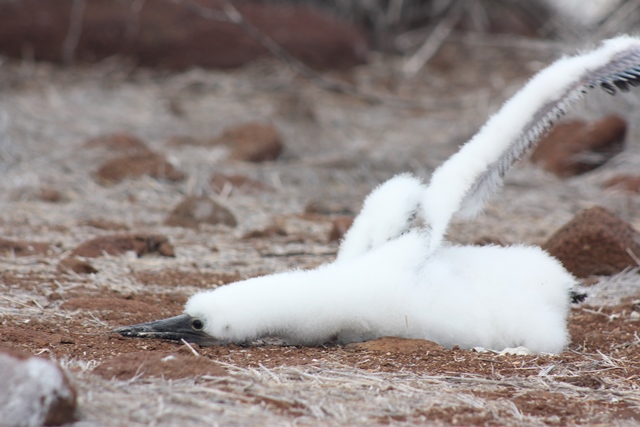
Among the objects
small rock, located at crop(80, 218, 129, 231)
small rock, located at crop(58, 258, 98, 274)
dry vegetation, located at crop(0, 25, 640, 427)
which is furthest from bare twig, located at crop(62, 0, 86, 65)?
small rock, located at crop(58, 258, 98, 274)

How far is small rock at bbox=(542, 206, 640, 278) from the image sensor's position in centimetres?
454

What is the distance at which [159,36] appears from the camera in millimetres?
11047

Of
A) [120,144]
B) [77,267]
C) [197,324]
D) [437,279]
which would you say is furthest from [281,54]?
[197,324]

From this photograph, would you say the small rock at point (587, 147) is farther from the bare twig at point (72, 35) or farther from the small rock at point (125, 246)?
the bare twig at point (72, 35)

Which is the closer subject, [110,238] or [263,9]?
[110,238]

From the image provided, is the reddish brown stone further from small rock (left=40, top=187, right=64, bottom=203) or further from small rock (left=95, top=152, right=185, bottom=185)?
small rock (left=40, top=187, right=64, bottom=203)

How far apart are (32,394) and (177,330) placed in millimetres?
1105

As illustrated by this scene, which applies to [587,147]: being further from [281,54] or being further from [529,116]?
[529,116]

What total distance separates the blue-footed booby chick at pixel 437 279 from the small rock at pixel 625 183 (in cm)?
341

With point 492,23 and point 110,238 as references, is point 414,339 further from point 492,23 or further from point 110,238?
point 492,23

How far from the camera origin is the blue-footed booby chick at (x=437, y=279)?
10.7 feet

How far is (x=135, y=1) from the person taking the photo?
1114 cm

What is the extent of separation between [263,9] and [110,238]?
7.58 meters

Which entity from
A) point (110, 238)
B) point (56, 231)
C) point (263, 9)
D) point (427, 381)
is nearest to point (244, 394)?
point (427, 381)
